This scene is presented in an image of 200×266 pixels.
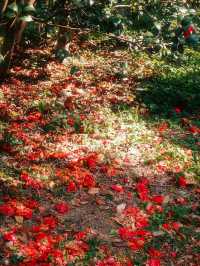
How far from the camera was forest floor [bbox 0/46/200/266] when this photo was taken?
20.5 feet

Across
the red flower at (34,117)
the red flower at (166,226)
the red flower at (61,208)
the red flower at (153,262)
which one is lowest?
the red flower at (153,262)

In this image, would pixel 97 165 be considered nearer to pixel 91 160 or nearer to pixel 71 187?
pixel 91 160

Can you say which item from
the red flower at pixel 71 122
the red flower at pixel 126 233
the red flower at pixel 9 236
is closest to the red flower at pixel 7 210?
the red flower at pixel 9 236

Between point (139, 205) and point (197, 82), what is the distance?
19.0 feet

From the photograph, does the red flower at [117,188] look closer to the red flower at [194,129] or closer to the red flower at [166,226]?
the red flower at [166,226]

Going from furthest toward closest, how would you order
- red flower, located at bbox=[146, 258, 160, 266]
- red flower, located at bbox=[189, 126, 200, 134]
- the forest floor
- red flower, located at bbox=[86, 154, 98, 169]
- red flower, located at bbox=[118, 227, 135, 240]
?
red flower, located at bbox=[189, 126, 200, 134] → red flower, located at bbox=[86, 154, 98, 169] → red flower, located at bbox=[118, 227, 135, 240] → the forest floor → red flower, located at bbox=[146, 258, 160, 266]

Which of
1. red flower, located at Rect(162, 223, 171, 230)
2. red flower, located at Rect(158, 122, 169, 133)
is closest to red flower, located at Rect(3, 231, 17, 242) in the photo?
red flower, located at Rect(162, 223, 171, 230)

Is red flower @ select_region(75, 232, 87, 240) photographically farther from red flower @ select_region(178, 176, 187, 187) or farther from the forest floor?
red flower @ select_region(178, 176, 187, 187)

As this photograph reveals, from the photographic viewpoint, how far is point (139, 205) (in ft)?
23.9

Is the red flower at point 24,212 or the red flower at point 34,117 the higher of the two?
the red flower at point 34,117

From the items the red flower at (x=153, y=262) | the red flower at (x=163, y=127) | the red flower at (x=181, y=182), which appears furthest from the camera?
the red flower at (x=163, y=127)

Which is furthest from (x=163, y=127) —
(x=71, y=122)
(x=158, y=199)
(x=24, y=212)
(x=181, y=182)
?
(x=24, y=212)

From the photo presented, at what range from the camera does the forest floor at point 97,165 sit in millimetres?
6258

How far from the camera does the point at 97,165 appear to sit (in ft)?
26.3
